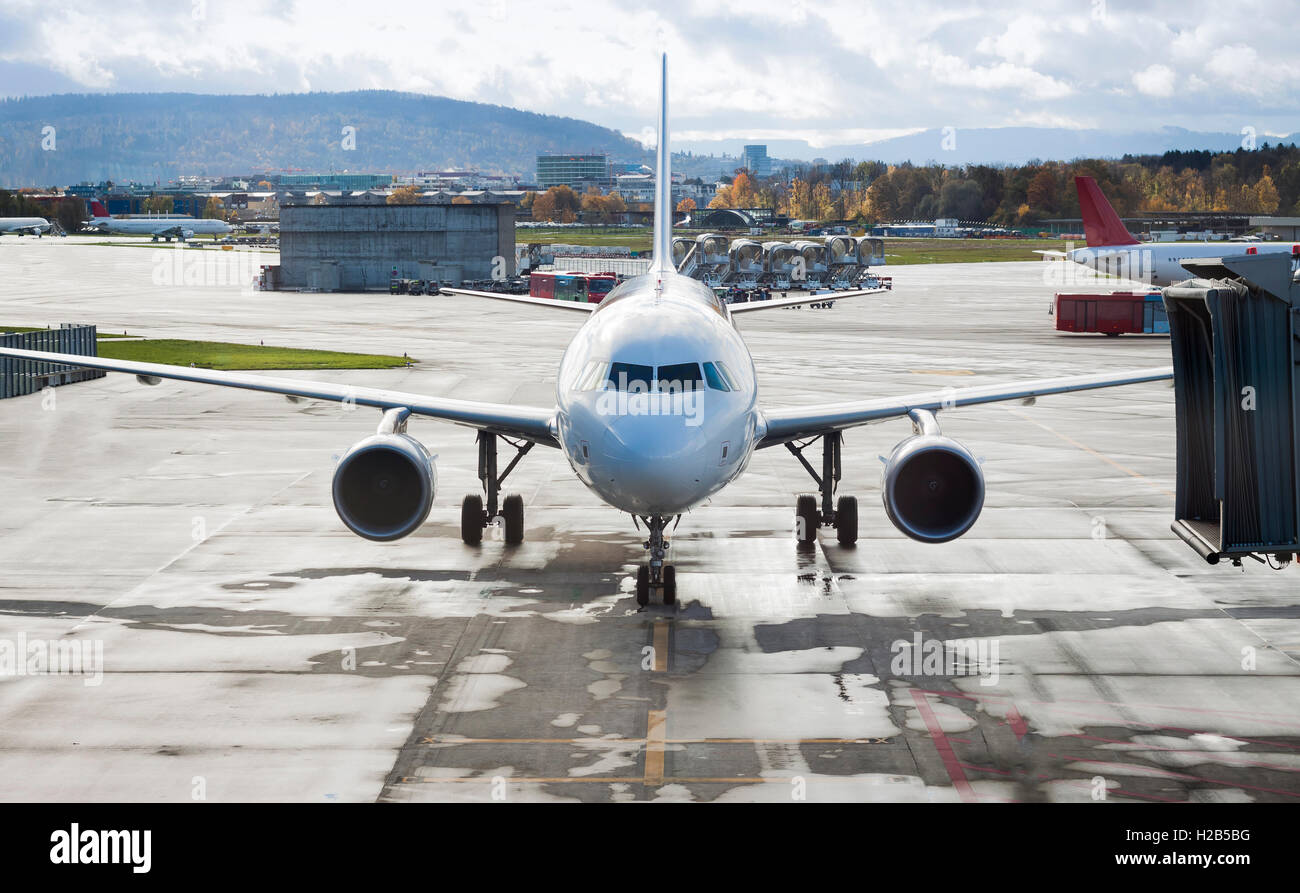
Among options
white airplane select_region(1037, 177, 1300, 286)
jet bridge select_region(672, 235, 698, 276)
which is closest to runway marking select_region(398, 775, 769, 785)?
white airplane select_region(1037, 177, 1300, 286)

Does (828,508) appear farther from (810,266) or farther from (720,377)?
(810,266)

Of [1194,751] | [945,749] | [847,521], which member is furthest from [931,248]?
[945,749]

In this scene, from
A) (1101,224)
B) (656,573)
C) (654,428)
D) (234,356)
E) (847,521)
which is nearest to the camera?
(654,428)

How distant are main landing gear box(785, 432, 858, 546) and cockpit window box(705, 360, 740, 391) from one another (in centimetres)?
540

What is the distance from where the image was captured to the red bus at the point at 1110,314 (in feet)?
223

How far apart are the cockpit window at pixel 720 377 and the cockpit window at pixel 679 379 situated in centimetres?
21

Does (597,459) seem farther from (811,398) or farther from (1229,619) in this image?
(811,398)

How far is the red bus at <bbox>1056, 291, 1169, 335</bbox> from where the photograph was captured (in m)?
67.9

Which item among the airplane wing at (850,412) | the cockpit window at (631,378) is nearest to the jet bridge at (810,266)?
the airplane wing at (850,412)

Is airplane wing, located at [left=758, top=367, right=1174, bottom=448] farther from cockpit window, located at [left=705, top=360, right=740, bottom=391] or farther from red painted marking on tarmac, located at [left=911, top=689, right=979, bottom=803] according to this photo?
red painted marking on tarmac, located at [left=911, top=689, right=979, bottom=803]

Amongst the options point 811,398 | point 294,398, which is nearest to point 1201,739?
point 294,398

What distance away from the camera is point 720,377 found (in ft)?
57.1

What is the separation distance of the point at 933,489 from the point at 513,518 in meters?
8.13

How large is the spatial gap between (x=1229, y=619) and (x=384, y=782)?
12.5 m
